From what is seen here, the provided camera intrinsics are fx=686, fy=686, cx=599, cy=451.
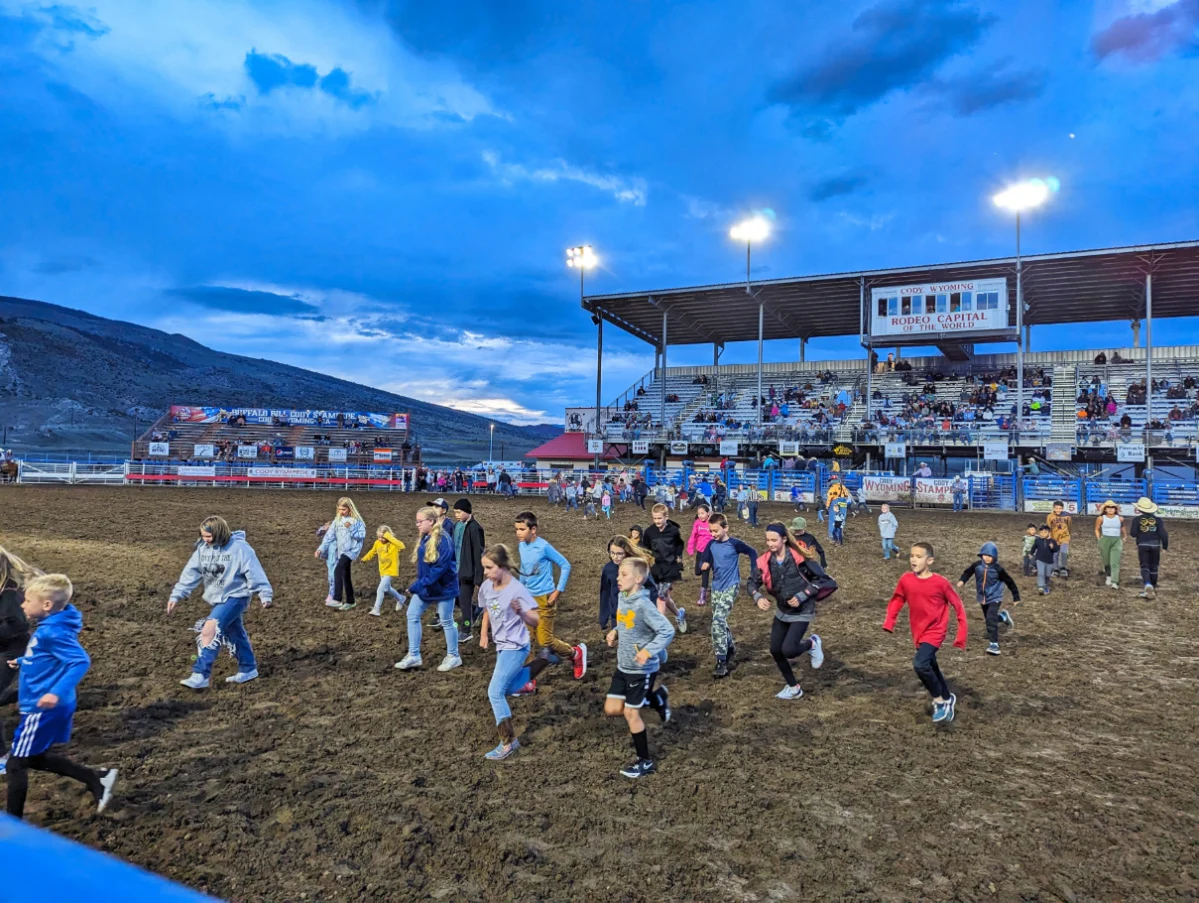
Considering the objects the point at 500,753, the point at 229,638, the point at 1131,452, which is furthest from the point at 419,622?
the point at 1131,452

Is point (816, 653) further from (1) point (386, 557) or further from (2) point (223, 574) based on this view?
(2) point (223, 574)

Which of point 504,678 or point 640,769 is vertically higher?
point 504,678

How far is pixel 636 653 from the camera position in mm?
5312

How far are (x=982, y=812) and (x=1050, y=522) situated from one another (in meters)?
10.7

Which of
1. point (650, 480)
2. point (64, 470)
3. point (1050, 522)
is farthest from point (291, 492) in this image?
point (1050, 522)

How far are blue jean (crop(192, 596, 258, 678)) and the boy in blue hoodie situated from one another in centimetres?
218

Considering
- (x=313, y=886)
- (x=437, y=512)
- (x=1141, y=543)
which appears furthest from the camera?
(x=1141, y=543)

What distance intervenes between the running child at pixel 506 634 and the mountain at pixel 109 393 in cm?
6762

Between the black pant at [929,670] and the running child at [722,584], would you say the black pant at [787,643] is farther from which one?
the black pant at [929,670]

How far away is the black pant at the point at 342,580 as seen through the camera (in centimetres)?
1016

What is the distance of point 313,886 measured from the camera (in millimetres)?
3854

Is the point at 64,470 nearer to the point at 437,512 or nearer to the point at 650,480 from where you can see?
Answer: the point at 650,480

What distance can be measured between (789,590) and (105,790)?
562cm

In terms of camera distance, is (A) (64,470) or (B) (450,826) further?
(A) (64,470)
